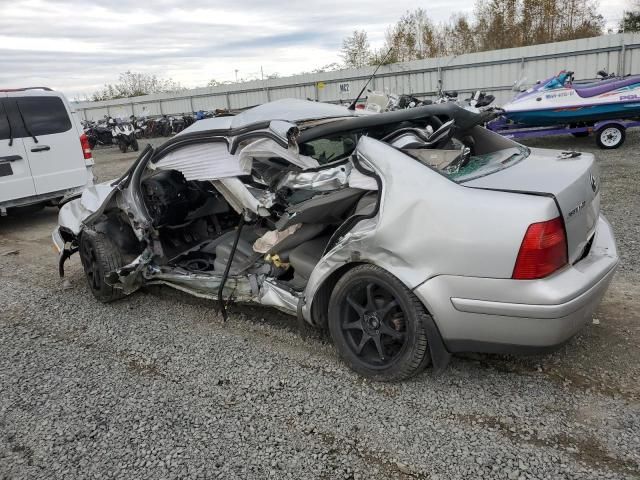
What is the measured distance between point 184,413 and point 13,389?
4.09ft

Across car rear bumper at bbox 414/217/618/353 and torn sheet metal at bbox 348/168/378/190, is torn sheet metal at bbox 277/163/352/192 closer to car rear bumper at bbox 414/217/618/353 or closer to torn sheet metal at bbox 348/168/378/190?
torn sheet metal at bbox 348/168/378/190

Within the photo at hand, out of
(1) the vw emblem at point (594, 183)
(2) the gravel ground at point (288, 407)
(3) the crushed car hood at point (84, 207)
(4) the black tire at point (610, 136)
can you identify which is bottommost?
(2) the gravel ground at point (288, 407)

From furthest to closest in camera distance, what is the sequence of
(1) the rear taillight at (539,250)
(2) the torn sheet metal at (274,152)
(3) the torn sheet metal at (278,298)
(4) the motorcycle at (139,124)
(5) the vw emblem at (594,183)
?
(4) the motorcycle at (139,124) < (3) the torn sheet metal at (278,298) < (2) the torn sheet metal at (274,152) < (5) the vw emblem at (594,183) < (1) the rear taillight at (539,250)

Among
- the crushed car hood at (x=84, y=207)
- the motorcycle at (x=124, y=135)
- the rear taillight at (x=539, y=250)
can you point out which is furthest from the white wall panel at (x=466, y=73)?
the rear taillight at (x=539, y=250)

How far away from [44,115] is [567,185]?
7.46 m

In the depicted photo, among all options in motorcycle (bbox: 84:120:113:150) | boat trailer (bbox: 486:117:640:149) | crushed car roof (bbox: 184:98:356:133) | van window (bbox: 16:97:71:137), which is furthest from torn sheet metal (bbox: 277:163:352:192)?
motorcycle (bbox: 84:120:113:150)

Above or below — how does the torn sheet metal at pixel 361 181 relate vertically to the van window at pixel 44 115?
below

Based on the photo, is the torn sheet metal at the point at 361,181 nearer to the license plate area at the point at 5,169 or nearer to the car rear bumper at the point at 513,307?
the car rear bumper at the point at 513,307

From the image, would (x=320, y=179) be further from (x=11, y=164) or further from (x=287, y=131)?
(x=11, y=164)

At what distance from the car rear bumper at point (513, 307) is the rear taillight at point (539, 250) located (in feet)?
0.14

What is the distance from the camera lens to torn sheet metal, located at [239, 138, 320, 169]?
307cm

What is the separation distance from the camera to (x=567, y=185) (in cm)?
245

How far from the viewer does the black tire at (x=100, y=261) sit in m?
4.27

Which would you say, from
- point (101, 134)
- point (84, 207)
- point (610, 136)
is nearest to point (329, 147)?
point (84, 207)
